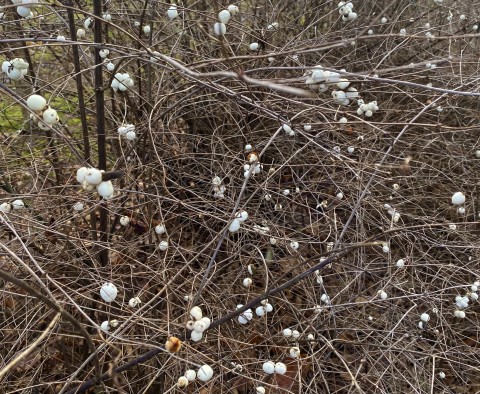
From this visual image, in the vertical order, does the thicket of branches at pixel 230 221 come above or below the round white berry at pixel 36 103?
below

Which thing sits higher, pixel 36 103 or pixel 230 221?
pixel 36 103

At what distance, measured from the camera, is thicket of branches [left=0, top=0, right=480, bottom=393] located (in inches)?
61.5

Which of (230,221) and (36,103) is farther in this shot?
(230,221)

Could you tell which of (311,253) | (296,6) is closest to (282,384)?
(311,253)

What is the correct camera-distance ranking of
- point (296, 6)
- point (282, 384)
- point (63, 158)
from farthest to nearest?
point (296, 6)
point (63, 158)
point (282, 384)

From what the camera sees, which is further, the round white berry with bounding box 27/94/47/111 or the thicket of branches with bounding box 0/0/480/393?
the thicket of branches with bounding box 0/0/480/393

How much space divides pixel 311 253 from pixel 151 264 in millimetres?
813

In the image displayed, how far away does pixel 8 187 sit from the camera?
1904 mm

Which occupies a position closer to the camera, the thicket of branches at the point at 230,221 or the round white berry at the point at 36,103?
the round white berry at the point at 36,103

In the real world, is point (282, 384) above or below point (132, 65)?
below

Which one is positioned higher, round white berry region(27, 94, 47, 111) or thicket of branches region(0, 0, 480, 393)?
round white berry region(27, 94, 47, 111)

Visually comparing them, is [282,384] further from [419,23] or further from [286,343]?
[419,23]

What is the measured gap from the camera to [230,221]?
1.39m

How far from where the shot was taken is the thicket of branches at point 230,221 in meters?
1.56
